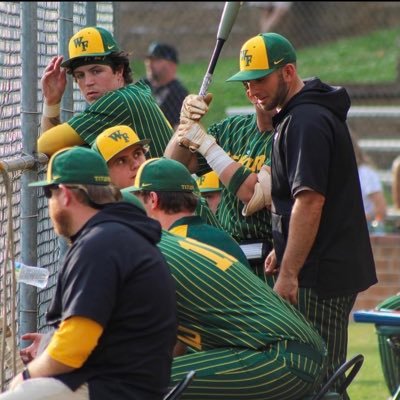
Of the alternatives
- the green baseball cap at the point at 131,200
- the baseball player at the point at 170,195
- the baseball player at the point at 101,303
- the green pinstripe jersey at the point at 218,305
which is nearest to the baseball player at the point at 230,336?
the green pinstripe jersey at the point at 218,305

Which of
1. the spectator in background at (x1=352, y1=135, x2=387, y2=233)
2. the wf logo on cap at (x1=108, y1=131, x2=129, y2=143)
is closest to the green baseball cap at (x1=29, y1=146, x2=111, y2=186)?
the wf logo on cap at (x1=108, y1=131, x2=129, y2=143)

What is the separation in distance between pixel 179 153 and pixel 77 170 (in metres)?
1.89

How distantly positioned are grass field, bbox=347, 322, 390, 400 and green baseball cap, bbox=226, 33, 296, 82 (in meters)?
2.74

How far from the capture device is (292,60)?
5.57 m

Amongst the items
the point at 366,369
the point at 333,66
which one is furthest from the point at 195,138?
the point at 333,66

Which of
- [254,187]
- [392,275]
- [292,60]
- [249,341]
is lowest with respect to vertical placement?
[392,275]

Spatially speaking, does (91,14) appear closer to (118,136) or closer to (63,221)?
(118,136)

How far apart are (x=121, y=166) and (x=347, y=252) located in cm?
109

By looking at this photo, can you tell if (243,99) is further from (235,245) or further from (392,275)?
(235,245)

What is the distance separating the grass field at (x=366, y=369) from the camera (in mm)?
7629

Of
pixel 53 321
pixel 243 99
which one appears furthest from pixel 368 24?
pixel 53 321

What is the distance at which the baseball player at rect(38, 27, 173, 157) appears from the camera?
19.2 ft

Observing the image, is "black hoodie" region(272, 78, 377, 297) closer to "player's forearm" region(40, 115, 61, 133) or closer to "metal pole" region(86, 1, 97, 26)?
"player's forearm" region(40, 115, 61, 133)

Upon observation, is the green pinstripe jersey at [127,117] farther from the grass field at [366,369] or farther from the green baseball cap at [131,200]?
the grass field at [366,369]
